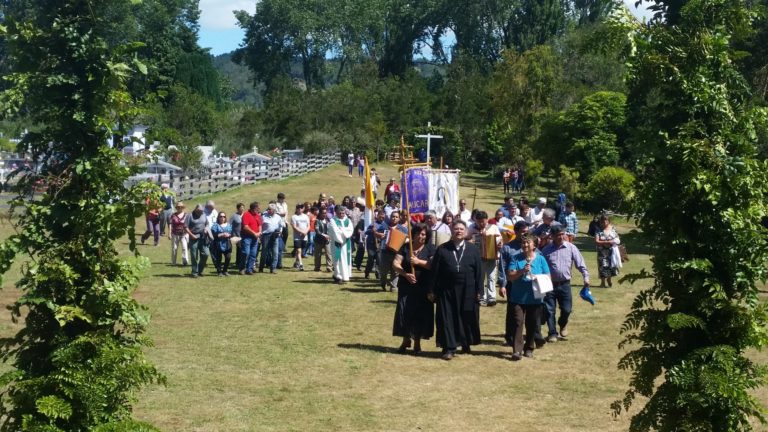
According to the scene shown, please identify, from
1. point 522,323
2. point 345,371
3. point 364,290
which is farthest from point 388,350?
point 364,290

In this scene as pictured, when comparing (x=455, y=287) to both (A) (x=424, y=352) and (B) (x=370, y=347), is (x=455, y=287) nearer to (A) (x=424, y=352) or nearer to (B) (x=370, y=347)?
(A) (x=424, y=352)

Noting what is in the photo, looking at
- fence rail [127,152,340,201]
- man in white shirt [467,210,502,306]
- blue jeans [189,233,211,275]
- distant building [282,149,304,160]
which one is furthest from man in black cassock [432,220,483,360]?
distant building [282,149,304,160]

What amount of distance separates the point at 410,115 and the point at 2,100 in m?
73.3

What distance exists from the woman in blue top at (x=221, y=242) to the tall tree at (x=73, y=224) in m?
14.6

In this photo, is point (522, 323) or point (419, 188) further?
point (419, 188)

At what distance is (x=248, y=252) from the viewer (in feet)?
72.6

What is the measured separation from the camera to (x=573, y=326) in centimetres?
1584

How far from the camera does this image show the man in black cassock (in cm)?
1297

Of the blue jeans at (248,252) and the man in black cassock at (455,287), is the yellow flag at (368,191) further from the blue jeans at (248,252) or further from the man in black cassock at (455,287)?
the man in black cassock at (455,287)

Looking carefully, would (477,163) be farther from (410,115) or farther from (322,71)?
(322,71)

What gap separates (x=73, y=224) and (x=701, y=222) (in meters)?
4.38

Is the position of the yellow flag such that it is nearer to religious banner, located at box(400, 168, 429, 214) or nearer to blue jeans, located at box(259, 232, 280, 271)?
religious banner, located at box(400, 168, 429, 214)

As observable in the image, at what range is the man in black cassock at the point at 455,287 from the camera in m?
13.0

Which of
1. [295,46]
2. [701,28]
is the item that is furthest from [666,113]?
[295,46]
